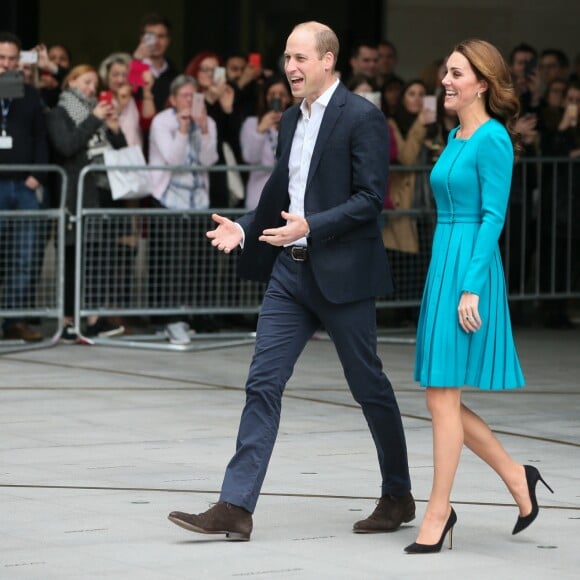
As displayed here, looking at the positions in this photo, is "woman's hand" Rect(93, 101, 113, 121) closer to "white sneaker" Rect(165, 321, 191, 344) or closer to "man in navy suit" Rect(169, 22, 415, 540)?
"white sneaker" Rect(165, 321, 191, 344)

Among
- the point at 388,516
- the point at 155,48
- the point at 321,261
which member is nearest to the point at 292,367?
the point at 321,261

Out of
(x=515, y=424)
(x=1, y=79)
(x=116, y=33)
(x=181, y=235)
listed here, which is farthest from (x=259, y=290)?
(x=116, y=33)

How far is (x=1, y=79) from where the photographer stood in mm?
12336

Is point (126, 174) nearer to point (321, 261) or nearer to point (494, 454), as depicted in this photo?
point (321, 261)

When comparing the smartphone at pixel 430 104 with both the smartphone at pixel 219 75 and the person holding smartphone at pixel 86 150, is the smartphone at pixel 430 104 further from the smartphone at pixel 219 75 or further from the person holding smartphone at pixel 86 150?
the person holding smartphone at pixel 86 150

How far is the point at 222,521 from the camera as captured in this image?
6.24 m

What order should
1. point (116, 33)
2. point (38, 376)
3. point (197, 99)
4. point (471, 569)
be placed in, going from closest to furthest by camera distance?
point (471, 569) < point (38, 376) < point (197, 99) < point (116, 33)

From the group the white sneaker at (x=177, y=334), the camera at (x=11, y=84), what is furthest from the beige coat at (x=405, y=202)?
the camera at (x=11, y=84)

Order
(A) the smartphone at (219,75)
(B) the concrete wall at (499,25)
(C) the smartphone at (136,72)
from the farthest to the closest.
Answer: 1. (B) the concrete wall at (499,25)
2. (A) the smartphone at (219,75)
3. (C) the smartphone at (136,72)

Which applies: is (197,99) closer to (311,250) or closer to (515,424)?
(515,424)

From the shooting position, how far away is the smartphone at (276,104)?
44.0 ft

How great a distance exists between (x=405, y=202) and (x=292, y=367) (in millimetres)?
7543

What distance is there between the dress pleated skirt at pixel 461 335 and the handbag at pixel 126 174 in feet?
22.5

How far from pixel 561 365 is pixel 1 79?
448cm
